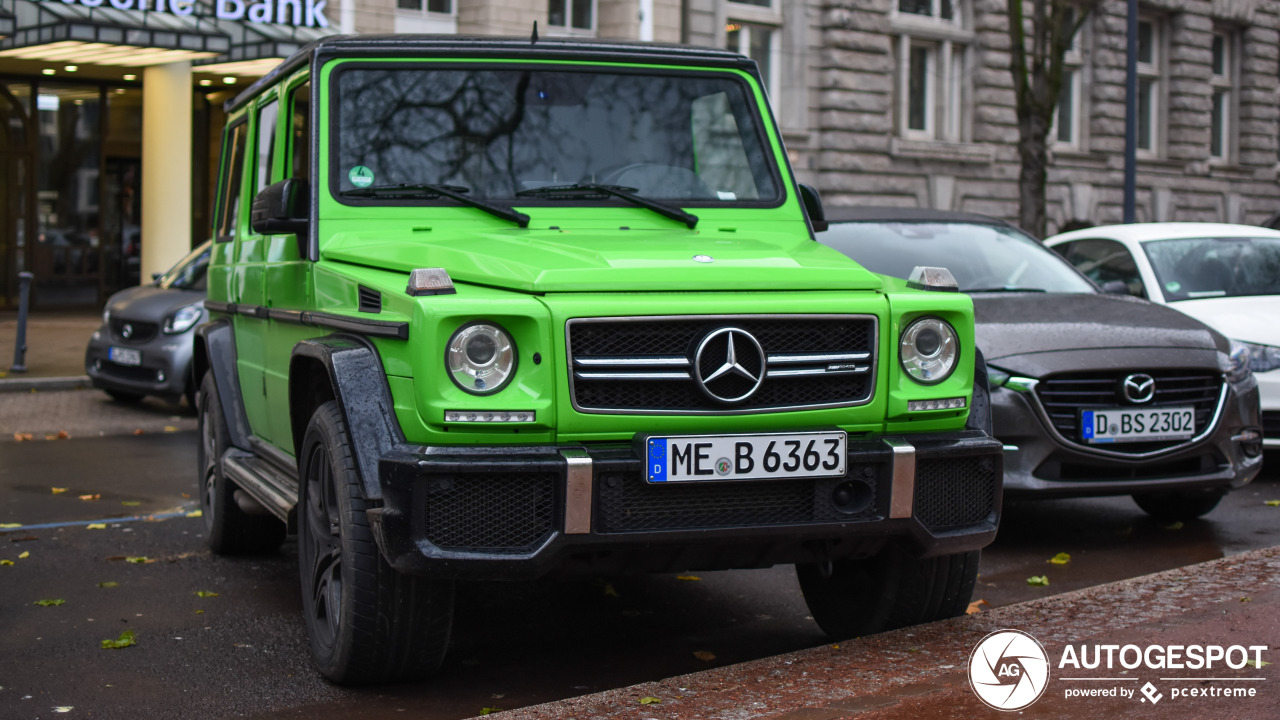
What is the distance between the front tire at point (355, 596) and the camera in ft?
13.4

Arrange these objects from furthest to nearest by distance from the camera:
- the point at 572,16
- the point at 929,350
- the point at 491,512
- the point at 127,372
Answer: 1. the point at 572,16
2. the point at 127,372
3. the point at 929,350
4. the point at 491,512

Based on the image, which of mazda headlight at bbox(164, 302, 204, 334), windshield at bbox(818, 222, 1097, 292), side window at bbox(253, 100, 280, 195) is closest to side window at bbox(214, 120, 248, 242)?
side window at bbox(253, 100, 280, 195)

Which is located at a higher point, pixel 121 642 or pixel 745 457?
pixel 745 457

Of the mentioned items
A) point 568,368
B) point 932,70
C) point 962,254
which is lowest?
point 568,368

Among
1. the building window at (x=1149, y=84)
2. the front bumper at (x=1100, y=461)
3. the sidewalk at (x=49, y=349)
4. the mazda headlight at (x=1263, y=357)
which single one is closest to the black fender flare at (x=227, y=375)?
the front bumper at (x=1100, y=461)

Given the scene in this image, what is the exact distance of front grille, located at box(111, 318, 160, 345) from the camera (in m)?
12.8

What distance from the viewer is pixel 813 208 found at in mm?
5500

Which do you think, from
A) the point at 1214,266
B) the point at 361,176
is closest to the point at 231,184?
the point at 361,176

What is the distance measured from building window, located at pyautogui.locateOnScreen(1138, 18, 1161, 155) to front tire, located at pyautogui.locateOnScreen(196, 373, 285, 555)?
2869 cm

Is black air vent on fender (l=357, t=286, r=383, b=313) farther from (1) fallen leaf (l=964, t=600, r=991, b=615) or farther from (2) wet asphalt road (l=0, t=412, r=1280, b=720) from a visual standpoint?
(1) fallen leaf (l=964, t=600, r=991, b=615)

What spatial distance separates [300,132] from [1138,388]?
3.65 metres

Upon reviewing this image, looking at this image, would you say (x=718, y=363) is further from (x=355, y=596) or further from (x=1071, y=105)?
(x=1071, y=105)

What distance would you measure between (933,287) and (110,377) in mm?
10205

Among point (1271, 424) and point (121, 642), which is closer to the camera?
point (121, 642)
